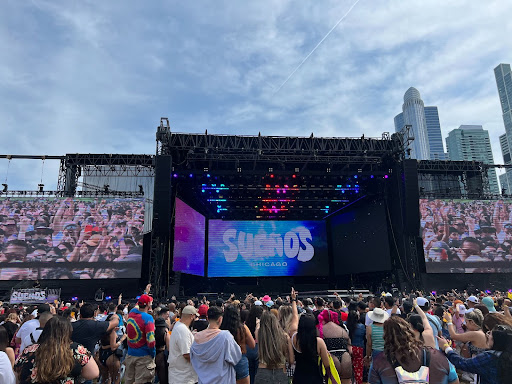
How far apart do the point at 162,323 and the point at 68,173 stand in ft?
67.1

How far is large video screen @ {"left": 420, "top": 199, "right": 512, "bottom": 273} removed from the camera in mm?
21766

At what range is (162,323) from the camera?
505 cm

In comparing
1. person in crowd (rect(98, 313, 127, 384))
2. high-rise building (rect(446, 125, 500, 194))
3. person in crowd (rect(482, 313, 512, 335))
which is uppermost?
high-rise building (rect(446, 125, 500, 194))

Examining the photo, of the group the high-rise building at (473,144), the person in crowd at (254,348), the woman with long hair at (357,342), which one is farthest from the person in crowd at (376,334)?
the high-rise building at (473,144)

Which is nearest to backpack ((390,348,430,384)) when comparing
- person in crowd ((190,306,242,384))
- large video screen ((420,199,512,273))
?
person in crowd ((190,306,242,384))

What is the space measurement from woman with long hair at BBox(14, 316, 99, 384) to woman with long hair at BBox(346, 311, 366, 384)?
3.97 metres

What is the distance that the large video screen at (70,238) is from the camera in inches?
792

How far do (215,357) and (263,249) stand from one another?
23.7 meters

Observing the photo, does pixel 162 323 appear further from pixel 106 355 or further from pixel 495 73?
pixel 495 73

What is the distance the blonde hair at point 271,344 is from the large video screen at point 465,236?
796 inches

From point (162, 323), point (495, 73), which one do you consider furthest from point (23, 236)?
point (495, 73)

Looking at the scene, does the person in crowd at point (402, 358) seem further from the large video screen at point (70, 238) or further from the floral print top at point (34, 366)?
the large video screen at point (70, 238)

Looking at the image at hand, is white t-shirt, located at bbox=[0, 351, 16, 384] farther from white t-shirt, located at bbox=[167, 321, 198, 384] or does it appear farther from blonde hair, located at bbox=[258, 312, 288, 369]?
blonde hair, located at bbox=[258, 312, 288, 369]

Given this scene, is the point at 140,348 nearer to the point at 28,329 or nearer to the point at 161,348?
the point at 161,348
